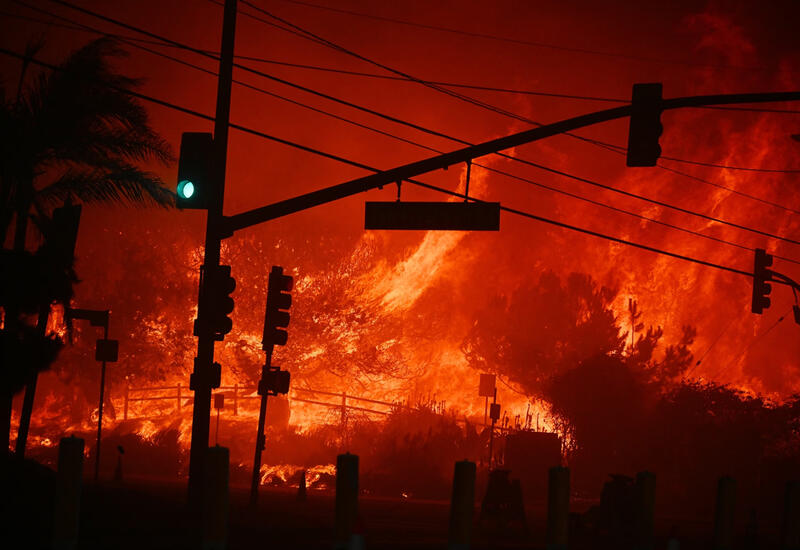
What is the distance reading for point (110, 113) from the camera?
22.4 metres

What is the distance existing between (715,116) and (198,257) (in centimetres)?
3367

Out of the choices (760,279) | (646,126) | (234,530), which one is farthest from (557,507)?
(760,279)

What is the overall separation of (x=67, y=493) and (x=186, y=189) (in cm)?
644

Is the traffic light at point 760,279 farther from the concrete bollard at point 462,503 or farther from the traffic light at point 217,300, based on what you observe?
the concrete bollard at point 462,503

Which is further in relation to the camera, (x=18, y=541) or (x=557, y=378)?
(x=557, y=378)

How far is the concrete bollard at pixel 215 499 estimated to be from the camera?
412 inches

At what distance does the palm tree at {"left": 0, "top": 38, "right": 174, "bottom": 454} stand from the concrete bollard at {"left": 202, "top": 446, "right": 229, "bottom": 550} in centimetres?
1042

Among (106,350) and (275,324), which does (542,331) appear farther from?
(275,324)

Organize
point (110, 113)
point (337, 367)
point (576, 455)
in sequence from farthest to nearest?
point (337, 367) → point (576, 455) → point (110, 113)

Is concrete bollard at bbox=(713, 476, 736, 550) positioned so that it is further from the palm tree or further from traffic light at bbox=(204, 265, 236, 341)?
the palm tree

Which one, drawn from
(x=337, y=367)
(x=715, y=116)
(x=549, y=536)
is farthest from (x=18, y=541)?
(x=715, y=116)

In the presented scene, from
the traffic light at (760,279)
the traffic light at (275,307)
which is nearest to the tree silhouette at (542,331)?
the traffic light at (760,279)

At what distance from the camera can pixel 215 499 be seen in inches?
414

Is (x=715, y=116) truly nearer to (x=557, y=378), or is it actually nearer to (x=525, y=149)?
(x=525, y=149)
